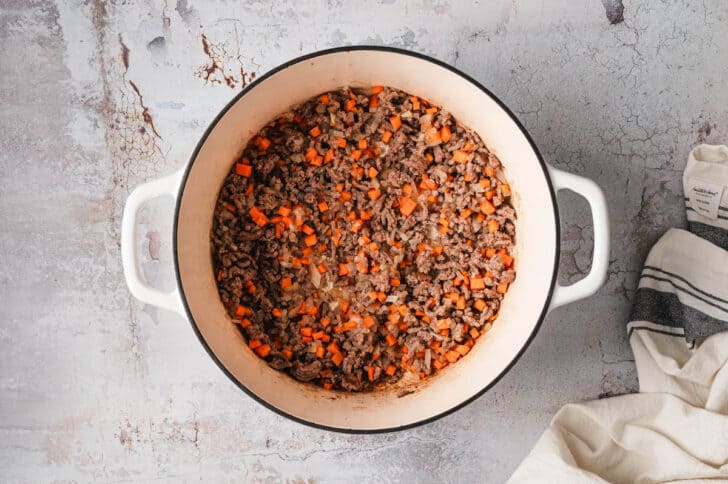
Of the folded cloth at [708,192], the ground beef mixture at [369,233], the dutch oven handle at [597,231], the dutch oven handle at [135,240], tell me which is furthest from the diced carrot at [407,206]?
the folded cloth at [708,192]

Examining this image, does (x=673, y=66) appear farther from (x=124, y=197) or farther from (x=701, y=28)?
(x=124, y=197)

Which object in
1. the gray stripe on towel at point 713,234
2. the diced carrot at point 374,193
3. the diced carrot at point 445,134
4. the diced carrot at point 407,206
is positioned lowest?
the gray stripe on towel at point 713,234

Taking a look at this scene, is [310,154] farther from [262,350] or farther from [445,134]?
[262,350]

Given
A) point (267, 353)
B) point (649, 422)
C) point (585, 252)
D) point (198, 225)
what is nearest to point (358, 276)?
point (267, 353)

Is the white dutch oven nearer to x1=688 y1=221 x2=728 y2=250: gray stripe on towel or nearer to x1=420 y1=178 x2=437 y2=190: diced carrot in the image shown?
x1=420 y1=178 x2=437 y2=190: diced carrot

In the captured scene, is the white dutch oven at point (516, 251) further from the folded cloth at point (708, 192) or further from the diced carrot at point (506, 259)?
the folded cloth at point (708, 192)
